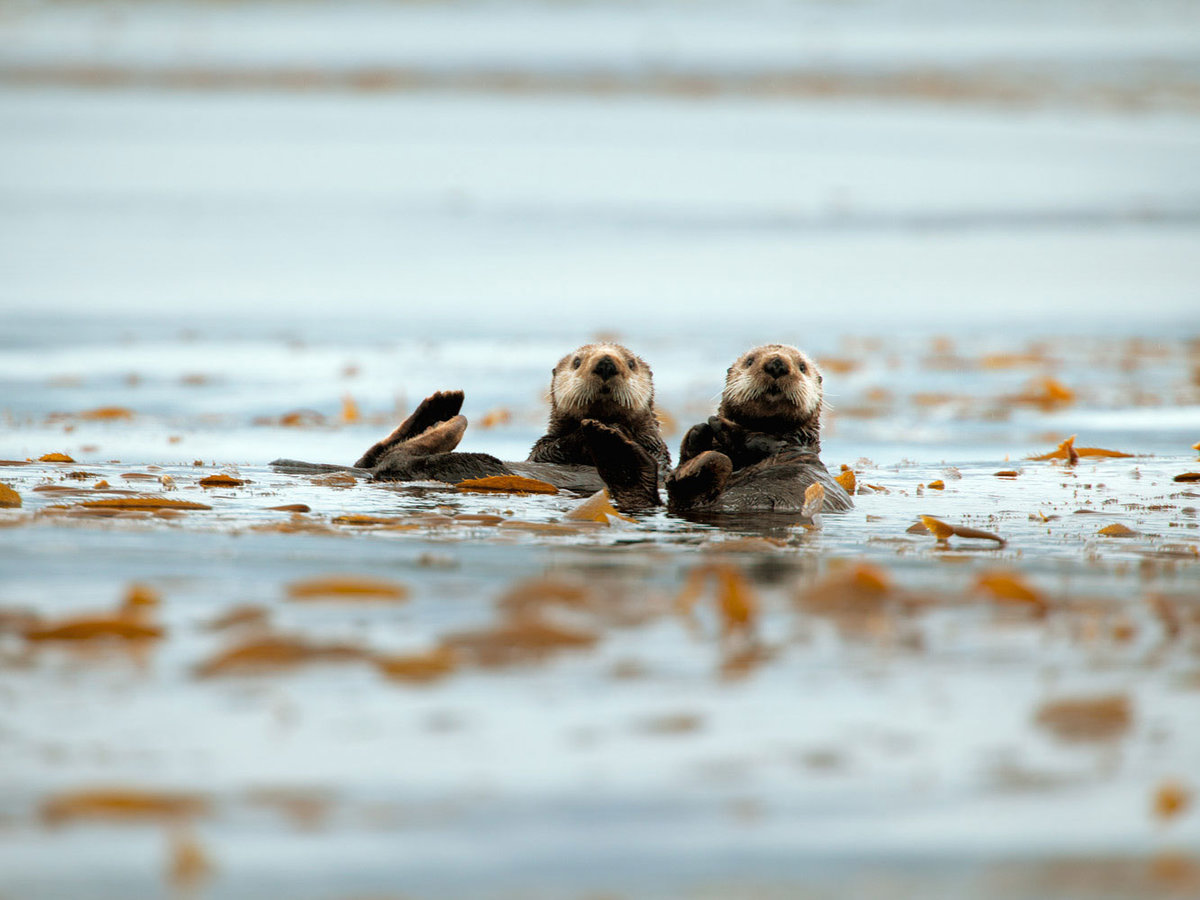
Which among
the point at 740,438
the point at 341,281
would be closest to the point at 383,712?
the point at 740,438

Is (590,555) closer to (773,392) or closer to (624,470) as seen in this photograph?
(624,470)

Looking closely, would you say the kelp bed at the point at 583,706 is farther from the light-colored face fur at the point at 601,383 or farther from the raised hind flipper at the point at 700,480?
the light-colored face fur at the point at 601,383

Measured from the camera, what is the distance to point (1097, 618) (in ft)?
11.2

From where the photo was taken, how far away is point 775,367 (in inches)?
223

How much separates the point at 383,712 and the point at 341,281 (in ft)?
46.3

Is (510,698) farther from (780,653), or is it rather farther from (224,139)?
(224,139)

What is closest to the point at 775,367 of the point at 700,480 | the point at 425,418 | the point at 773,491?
the point at 773,491

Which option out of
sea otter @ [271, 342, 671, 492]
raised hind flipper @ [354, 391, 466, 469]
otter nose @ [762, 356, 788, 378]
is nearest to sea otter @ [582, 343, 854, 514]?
otter nose @ [762, 356, 788, 378]

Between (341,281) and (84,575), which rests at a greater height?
(341,281)

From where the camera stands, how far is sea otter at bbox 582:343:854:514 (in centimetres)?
534

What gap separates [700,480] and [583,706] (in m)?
2.57

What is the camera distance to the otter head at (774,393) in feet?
18.8

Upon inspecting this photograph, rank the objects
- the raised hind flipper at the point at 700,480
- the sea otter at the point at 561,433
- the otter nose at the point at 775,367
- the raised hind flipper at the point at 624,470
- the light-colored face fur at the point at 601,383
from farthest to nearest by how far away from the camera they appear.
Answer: the light-colored face fur at the point at 601,383 → the sea otter at the point at 561,433 → the otter nose at the point at 775,367 → the raised hind flipper at the point at 624,470 → the raised hind flipper at the point at 700,480

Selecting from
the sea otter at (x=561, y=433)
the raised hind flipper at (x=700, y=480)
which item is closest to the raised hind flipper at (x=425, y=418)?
the sea otter at (x=561, y=433)
